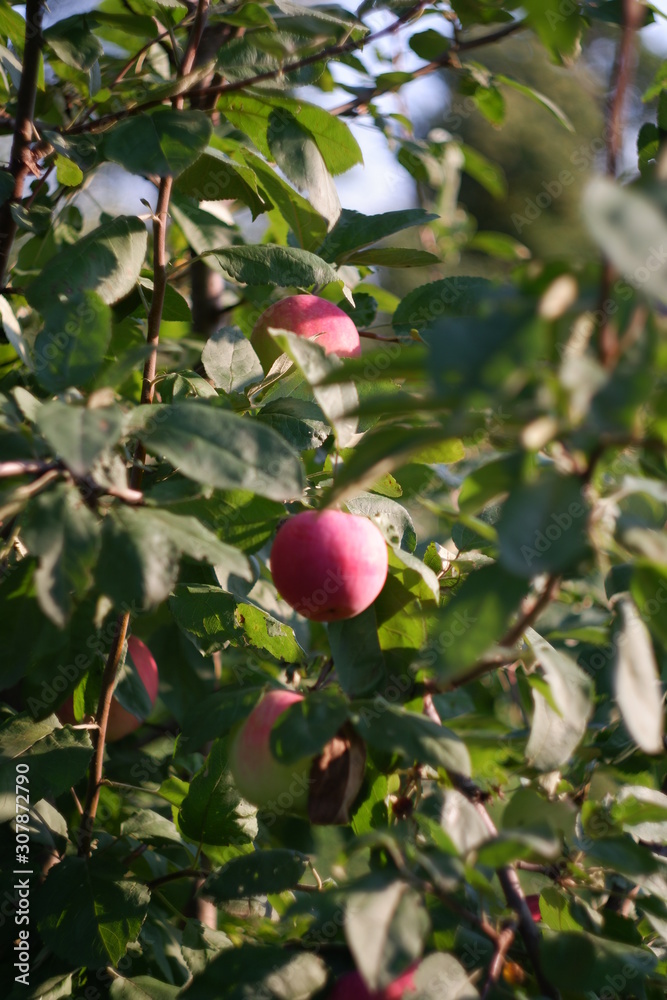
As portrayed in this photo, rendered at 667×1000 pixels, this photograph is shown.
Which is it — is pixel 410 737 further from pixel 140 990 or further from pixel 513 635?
pixel 140 990

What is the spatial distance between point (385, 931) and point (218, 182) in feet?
2.12

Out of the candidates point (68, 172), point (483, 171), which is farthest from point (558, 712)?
point (483, 171)

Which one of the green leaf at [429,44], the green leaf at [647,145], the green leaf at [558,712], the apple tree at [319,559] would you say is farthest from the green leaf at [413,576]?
the green leaf at [429,44]

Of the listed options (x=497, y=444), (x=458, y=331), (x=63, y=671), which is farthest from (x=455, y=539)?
(x=458, y=331)

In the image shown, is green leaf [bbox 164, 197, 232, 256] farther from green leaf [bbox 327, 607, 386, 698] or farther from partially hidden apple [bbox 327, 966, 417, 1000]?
partially hidden apple [bbox 327, 966, 417, 1000]

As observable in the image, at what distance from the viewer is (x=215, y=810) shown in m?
0.74

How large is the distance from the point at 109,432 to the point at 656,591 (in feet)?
0.91

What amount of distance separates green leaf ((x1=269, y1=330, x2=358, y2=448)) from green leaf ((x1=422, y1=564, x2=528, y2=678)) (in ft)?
0.49

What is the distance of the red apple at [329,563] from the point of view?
57 centimetres

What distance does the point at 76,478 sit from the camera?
484 mm

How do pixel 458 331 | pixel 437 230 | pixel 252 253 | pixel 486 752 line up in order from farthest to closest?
pixel 437 230 → pixel 252 253 → pixel 486 752 → pixel 458 331

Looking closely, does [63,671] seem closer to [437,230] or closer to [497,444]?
[497,444]

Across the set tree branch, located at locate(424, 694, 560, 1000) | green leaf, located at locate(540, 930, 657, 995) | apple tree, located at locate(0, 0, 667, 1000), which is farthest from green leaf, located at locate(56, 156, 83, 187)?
green leaf, located at locate(540, 930, 657, 995)

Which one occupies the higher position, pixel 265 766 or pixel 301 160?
pixel 301 160
